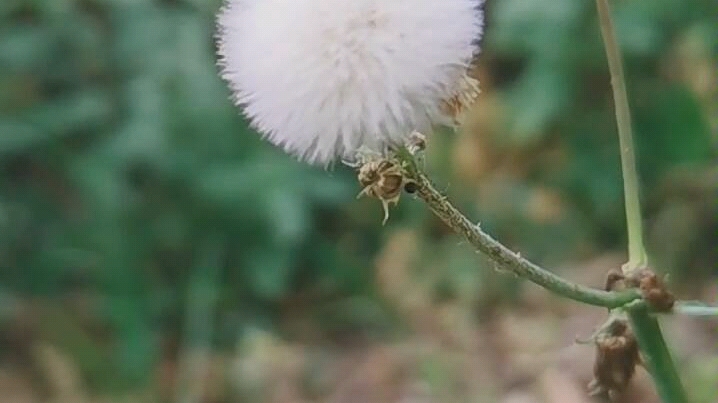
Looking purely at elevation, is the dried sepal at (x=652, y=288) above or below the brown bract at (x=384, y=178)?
below

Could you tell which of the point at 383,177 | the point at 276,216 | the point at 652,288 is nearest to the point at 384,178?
the point at 383,177

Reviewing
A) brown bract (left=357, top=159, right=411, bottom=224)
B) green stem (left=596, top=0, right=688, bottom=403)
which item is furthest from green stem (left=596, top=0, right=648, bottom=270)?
brown bract (left=357, top=159, right=411, bottom=224)

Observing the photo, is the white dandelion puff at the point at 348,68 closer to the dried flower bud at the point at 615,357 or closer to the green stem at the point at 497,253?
the green stem at the point at 497,253

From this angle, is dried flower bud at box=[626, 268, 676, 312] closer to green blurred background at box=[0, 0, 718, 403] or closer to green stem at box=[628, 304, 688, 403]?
green stem at box=[628, 304, 688, 403]

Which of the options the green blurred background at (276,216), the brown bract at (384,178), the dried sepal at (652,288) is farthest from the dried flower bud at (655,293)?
the green blurred background at (276,216)

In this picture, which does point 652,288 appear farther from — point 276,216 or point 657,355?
point 276,216

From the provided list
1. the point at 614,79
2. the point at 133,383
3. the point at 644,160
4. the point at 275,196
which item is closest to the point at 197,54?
the point at 275,196
